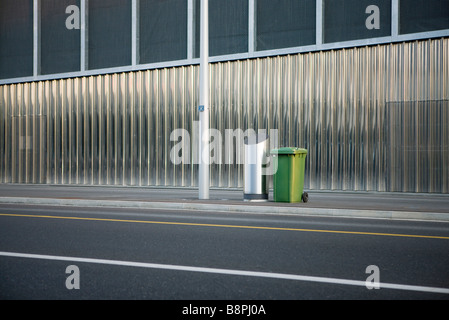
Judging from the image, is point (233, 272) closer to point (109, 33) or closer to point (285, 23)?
point (285, 23)

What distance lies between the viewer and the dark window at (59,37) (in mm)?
26391

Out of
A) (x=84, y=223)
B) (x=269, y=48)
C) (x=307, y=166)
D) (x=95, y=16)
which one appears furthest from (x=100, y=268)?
(x=95, y=16)

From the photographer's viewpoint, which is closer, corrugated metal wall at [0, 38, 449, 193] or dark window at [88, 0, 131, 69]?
corrugated metal wall at [0, 38, 449, 193]

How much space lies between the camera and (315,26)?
813 inches

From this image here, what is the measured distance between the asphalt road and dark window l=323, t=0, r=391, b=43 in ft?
36.3

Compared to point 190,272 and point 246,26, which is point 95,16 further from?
point 190,272

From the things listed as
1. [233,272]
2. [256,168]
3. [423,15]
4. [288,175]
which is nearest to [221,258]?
[233,272]

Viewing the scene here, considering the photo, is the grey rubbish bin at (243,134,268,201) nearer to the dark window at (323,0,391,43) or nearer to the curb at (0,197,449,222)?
the curb at (0,197,449,222)

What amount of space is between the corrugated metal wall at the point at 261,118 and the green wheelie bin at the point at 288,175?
666cm

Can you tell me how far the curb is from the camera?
35.2 feet

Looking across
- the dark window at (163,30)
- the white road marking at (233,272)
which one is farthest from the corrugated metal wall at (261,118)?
the white road marking at (233,272)

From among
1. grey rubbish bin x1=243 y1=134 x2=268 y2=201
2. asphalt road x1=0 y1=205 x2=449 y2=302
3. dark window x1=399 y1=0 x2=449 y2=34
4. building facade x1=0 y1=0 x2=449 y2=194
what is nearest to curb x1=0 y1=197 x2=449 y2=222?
asphalt road x1=0 y1=205 x2=449 y2=302

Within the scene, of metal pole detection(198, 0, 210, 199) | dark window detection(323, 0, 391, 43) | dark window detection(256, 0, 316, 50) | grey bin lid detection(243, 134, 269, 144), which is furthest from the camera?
dark window detection(256, 0, 316, 50)

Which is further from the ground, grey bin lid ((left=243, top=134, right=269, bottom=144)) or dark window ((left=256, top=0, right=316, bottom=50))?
dark window ((left=256, top=0, right=316, bottom=50))
